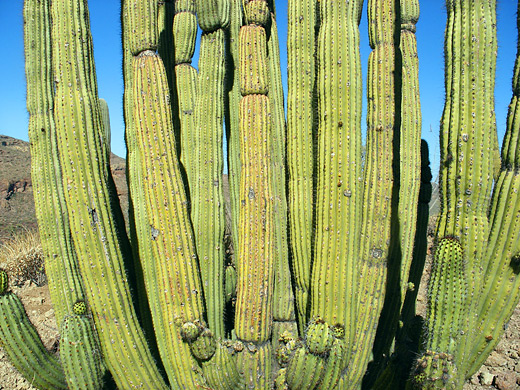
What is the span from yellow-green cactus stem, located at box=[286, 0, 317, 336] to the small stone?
8.33 feet

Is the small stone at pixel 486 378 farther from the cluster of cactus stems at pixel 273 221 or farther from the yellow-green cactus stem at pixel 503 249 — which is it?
the yellow-green cactus stem at pixel 503 249

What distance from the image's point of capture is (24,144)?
2694cm

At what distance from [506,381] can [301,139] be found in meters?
3.83

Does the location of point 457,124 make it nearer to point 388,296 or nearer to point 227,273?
point 388,296

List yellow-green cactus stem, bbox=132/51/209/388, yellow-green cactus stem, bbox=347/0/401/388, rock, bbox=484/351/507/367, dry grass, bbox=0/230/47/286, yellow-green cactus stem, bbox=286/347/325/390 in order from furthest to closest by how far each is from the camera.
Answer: dry grass, bbox=0/230/47/286 → rock, bbox=484/351/507/367 → yellow-green cactus stem, bbox=347/0/401/388 → yellow-green cactus stem, bbox=132/51/209/388 → yellow-green cactus stem, bbox=286/347/325/390

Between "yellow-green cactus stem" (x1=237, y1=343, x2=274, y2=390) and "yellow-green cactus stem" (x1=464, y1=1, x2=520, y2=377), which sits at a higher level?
"yellow-green cactus stem" (x1=464, y1=1, x2=520, y2=377)

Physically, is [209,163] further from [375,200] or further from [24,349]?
[24,349]

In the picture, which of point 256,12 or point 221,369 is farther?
point 256,12

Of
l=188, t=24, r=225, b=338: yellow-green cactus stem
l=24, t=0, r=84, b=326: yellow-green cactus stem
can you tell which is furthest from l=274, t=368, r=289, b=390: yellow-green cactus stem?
l=24, t=0, r=84, b=326: yellow-green cactus stem

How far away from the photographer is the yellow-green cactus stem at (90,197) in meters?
3.43

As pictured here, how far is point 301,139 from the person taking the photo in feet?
14.1

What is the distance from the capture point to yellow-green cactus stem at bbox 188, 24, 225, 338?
175 inches

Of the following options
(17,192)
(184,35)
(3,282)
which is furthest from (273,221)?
(17,192)

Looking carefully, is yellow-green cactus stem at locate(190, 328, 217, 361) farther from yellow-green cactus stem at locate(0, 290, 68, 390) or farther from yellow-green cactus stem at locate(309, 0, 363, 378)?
yellow-green cactus stem at locate(0, 290, 68, 390)
